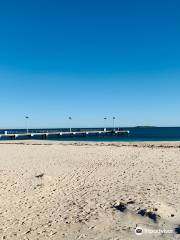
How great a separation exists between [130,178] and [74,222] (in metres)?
6.46

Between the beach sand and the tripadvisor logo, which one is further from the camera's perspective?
the beach sand

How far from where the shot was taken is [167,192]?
1223cm

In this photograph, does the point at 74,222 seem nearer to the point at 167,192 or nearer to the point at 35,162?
the point at 167,192

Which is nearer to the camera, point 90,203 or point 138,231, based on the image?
point 138,231

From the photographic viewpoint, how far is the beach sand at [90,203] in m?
8.78

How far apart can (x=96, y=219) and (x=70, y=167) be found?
1027 cm

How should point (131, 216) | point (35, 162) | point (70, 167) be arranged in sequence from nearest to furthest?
point (131, 216), point (70, 167), point (35, 162)

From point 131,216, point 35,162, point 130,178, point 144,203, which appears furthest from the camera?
point 35,162

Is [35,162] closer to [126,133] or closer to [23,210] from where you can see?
[23,210]

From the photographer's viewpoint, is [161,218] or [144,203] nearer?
[161,218]

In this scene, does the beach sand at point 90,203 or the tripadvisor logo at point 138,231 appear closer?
the tripadvisor logo at point 138,231

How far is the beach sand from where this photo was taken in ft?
28.8

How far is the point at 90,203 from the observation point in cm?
1148

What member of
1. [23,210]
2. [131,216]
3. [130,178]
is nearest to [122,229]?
[131,216]
